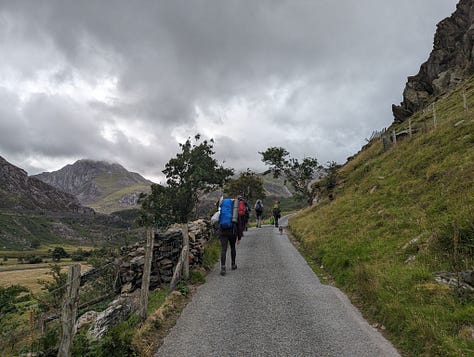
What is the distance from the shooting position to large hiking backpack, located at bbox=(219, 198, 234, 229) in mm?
11791

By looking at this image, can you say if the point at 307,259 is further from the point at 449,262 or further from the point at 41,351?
the point at 41,351

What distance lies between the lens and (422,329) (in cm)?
584

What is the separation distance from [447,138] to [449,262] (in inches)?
495

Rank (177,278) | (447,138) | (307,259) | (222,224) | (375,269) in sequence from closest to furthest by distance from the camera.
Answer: (375,269) → (177,278) → (222,224) → (307,259) → (447,138)

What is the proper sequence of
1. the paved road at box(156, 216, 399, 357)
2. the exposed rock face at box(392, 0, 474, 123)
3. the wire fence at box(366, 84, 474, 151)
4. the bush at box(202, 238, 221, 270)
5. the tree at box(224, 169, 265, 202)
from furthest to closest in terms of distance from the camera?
the tree at box(224, 169, 265, 202) → the exposed rock face at box(392, 0, 474, 123) → the wire fence at box(366, 84, 474, 151) → the bush at box(202, 238, 221, 270) → the paved road at box(156, 216, 399, 357)

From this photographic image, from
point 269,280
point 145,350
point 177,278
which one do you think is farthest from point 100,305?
point 145,350

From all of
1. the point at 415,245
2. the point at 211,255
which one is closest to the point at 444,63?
the point at 415,245

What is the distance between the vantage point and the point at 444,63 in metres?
56.0

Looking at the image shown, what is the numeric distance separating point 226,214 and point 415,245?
20.9 feet

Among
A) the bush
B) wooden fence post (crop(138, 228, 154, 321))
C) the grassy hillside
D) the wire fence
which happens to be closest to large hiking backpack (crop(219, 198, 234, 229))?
the bush

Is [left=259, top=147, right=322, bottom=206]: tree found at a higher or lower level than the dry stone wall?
higher

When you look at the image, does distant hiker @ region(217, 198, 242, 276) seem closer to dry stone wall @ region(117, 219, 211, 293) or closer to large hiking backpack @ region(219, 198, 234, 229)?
large hiking backpack @ region(219, 198, 234, 229)

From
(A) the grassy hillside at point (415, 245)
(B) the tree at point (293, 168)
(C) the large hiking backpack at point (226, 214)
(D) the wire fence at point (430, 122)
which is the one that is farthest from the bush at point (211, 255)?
(B) the tree at point (293, 168)

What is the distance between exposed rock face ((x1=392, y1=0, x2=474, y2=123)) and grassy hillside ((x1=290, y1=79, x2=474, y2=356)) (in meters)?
39.6
